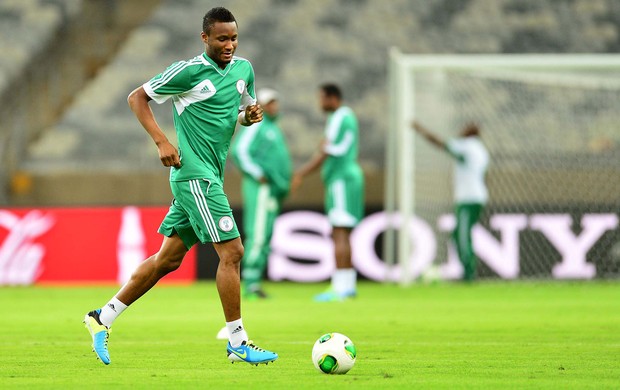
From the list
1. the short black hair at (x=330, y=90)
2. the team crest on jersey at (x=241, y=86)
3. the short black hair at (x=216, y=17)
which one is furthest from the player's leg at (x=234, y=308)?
the short black hair at (x=330, y=90)

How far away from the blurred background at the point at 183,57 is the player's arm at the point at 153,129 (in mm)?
10594

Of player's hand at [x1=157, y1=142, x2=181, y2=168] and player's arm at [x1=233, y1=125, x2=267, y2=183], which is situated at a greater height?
player's hand at [x1=157, y1=142, x2=181, y2=168]

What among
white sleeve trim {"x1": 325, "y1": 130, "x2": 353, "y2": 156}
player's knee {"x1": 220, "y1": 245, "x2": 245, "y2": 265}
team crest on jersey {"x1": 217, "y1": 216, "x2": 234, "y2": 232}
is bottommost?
white sleeve trim {"x1": 325, "y1": 130, "x2": 353, "y2": 156}

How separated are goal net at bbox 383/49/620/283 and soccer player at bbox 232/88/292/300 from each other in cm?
253

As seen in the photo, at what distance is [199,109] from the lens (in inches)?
259

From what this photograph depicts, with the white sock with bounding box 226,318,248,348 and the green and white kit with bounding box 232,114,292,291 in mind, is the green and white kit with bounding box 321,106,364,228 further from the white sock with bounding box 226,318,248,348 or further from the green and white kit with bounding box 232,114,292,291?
the white sock with bounding box 226,318,248,348

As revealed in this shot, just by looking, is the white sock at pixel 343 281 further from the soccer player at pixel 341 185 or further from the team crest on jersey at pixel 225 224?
the team crest on jersey at pixel 225 224

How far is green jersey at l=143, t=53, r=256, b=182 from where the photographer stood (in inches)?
257

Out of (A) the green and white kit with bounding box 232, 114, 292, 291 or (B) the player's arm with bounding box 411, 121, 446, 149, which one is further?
(B) the player's arm with bounding box 411, 121, 446, 149

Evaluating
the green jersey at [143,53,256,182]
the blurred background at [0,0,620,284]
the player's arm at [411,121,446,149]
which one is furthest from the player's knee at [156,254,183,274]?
the blurred background at [0,0,620,284]

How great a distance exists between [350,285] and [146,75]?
891 centimetres

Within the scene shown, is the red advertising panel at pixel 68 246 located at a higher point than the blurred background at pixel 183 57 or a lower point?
lower

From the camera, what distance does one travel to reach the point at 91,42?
2066 centimetres

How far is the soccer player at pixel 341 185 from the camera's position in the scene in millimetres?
12289
